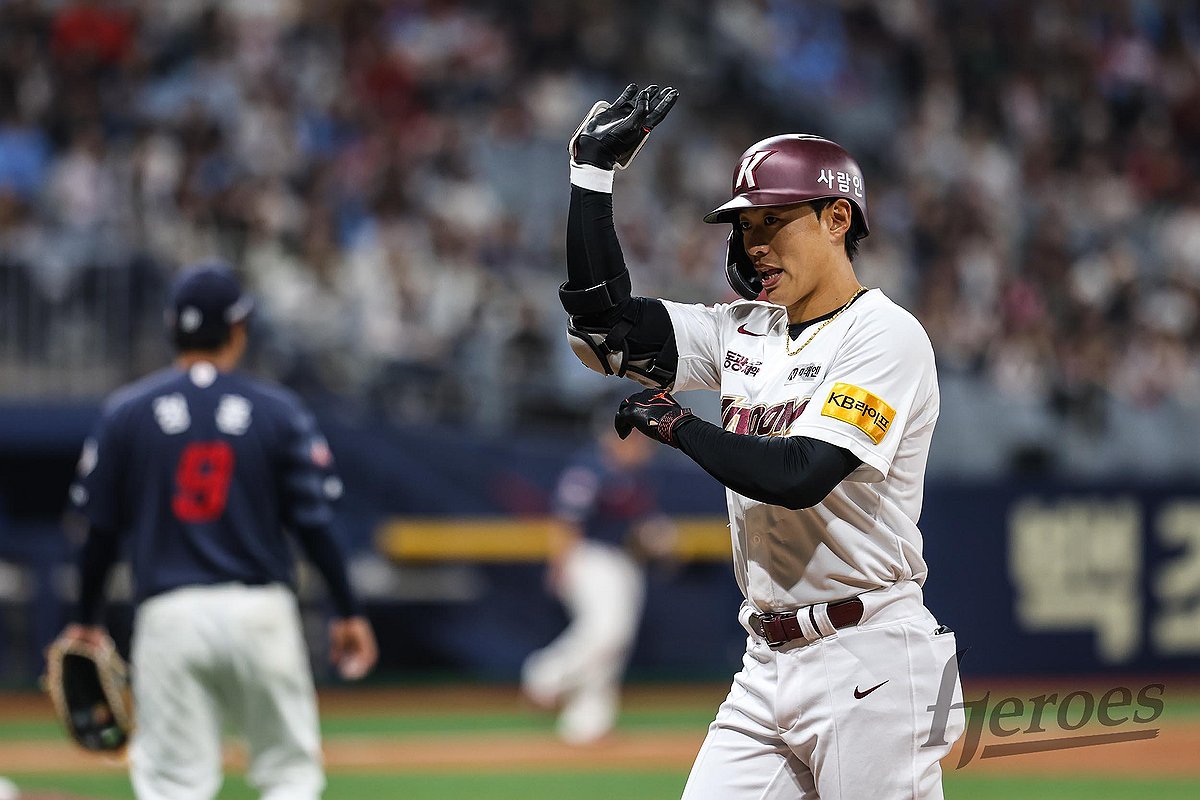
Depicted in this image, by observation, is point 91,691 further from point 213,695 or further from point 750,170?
point 750,170

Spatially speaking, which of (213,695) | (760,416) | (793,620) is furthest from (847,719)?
(213,695)

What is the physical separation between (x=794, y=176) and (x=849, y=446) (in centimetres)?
68

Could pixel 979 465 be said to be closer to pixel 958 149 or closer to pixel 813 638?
pixel 958 149

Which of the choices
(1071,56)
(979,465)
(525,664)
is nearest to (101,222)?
(525,664)

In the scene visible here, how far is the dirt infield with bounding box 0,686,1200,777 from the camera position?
10.0 metres

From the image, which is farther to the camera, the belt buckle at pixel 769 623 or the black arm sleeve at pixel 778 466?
the belt buckle at pixel 769 623

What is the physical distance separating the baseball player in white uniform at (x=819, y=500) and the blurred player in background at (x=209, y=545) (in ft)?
6.83

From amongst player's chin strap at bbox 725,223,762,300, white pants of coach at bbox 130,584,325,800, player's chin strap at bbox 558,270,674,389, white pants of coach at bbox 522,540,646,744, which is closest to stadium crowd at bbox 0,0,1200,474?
white pants of coach at bbox 522,540,646,744

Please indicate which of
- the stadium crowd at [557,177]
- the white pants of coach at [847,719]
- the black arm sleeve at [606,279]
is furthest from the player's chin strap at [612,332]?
the stadium crowd at [557,177]

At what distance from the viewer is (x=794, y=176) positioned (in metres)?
3.96

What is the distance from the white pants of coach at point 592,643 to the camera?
37.2ft

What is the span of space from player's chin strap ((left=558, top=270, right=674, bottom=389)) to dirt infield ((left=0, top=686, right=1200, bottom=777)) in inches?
220

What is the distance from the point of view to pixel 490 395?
44.6 ft

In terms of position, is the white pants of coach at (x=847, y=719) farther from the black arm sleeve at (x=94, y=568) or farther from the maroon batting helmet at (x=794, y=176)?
the black arm sleeve at (x=94, y=568)
